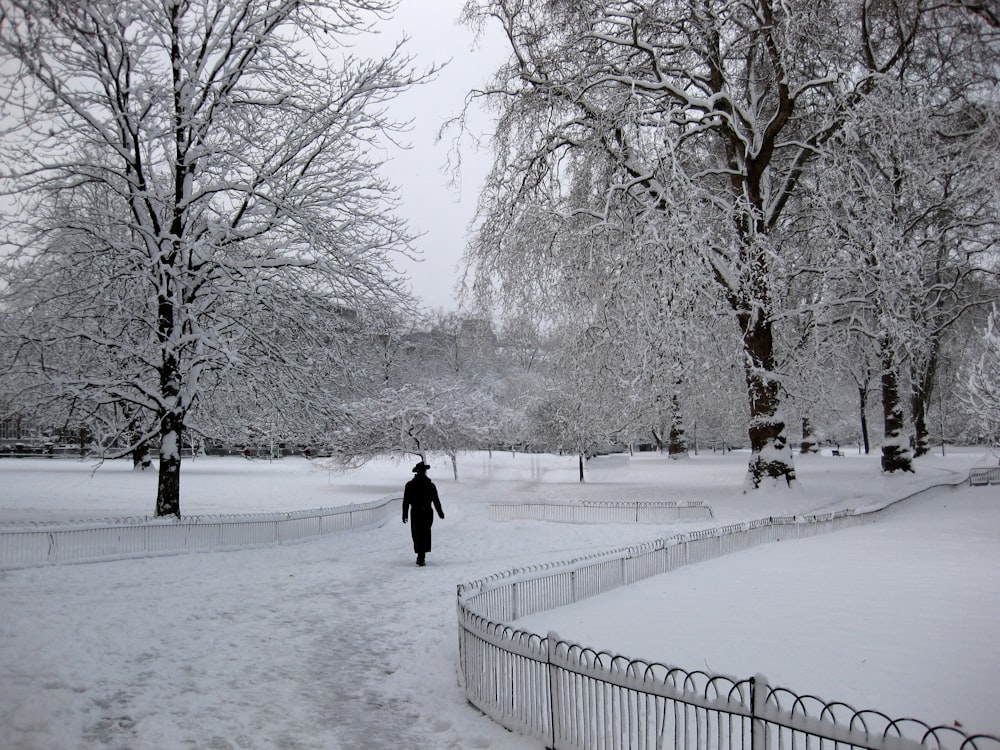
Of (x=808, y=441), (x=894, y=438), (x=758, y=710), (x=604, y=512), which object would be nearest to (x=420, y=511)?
(x=604, y=512)

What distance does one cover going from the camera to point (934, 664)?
6.49m

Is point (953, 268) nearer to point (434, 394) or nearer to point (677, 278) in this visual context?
point (677, 278)

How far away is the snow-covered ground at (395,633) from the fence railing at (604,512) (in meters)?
2.84

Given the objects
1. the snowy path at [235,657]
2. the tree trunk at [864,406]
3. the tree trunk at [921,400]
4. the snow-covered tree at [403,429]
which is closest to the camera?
the snowy path at [235,657]

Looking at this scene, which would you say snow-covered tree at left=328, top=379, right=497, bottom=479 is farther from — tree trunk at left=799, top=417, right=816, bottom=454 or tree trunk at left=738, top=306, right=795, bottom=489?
tree trunk at left=799, top=417, right=816, bottom=454

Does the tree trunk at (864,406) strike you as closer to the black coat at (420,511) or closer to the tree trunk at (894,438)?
the tree trunk at (894,438)

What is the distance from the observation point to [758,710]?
414cm

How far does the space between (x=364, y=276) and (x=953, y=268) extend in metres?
24.5

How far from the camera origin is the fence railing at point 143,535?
12961 mm

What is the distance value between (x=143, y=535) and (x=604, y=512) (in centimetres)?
1249

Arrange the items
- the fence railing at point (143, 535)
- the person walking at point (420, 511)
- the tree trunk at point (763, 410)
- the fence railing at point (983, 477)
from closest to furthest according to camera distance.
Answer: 1. the fence railing at point (143, 535)
2. the person walking at point (420, 511)
3. the tree trunk at point (763, 410)
4. the fence railing at point (983, 477)

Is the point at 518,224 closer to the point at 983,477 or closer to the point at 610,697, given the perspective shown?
the point at 610,697

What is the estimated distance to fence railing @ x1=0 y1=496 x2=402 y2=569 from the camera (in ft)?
42.5

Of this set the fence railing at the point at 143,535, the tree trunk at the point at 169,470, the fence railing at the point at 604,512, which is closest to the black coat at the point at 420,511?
the fence railing at the point at 143,535
